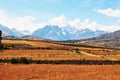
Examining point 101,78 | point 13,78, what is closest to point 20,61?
point 13,78

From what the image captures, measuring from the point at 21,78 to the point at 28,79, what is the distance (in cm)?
126

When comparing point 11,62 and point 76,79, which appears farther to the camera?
point 11,62

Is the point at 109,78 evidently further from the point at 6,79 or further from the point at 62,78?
the point at 6,79

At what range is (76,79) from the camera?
4166 cm

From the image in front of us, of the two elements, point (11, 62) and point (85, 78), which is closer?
point (85, 78)

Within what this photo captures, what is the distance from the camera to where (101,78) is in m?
42.6

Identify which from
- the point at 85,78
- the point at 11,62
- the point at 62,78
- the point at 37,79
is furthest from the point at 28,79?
the point at 11,62

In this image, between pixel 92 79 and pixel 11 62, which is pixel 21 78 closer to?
pixel 92 79

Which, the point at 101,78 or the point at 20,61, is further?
the point at 20,61

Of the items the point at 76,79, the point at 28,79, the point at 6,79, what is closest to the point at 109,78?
the point at 76,79

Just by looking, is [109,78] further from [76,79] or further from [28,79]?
[28,79]

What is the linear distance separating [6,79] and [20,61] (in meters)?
29.1

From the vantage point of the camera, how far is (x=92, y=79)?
41594 millimetres

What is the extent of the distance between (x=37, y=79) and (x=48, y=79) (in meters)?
1.71
